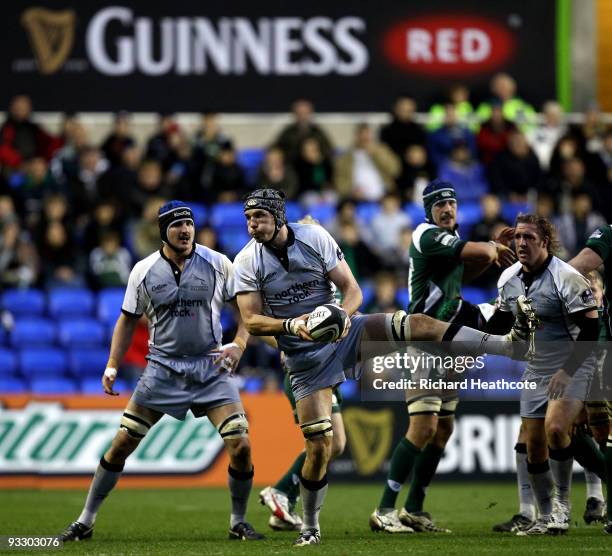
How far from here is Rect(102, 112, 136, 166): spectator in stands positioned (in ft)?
69.9

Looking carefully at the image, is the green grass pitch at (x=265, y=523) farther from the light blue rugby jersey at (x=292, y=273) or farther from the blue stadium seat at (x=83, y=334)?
the blue stadium seat at (x=83, y=334)

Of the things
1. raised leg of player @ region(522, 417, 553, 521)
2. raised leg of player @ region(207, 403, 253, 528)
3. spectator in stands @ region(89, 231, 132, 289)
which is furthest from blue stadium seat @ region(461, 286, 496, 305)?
raised leg of player @ region(207, 403, 253, 528)

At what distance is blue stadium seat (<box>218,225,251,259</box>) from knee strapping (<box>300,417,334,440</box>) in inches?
371

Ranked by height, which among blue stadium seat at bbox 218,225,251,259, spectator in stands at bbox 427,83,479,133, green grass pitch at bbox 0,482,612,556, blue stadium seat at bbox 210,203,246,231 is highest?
spectator in stands at bbox 427,83,479,133

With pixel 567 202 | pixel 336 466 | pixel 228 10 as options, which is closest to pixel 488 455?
pixel 336 466

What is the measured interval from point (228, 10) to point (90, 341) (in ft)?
20.8

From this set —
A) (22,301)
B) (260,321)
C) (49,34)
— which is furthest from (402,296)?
(260,321)

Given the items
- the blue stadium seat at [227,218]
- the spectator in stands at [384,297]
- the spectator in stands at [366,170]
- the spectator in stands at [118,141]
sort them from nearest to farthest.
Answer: the spectator in stands at [384,297], the blue stadium seat at [227,218], the spectator in stands at [118,141], the spectator in stands at [366,170]

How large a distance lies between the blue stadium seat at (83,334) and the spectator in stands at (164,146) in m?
3.07

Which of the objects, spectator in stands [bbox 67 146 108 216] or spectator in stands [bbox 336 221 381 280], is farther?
spectator in stands [bbox 67 146 108 216]

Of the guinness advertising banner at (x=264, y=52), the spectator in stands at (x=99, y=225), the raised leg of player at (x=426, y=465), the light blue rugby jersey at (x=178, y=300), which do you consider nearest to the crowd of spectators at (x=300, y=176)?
the spectator in stands at (x=99, y=225)

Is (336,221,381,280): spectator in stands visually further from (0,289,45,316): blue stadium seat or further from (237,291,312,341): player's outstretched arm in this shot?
(237,291,312,341): player's outstretched arm

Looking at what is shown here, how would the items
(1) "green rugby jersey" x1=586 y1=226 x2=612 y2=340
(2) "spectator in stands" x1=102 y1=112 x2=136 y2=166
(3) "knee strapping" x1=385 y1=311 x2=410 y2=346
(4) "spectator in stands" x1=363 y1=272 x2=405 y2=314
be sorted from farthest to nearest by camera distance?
(2) "spectator in stands" x1=102 y1=112 x2=136 y2=166 < (4) "spectator in stands" x1=363 y1=272 x2=405 y2=314 < (3) "knee strapping" x1=385 y1=311 x2=410 y2=346 < (1) "green rugby jersey" x1=586 y1=226 x2=612 y2=340

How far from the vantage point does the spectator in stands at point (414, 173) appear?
2145cm
